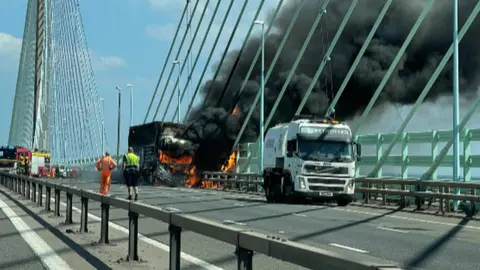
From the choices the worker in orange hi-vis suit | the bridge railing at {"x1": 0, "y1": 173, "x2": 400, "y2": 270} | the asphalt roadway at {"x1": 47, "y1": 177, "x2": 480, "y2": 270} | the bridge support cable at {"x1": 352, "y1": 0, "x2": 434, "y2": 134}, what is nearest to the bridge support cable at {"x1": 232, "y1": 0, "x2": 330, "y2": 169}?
the bridge support cable at {"x1": 352, "y1": 0, "x2": 434, "y2": 134}

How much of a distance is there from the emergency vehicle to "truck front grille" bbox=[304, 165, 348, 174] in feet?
141

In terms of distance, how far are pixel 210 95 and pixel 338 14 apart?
10.9m

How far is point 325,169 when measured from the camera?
2295 cm

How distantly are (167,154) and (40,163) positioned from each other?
1097 inches

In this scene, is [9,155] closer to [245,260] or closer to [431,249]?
[431,249]

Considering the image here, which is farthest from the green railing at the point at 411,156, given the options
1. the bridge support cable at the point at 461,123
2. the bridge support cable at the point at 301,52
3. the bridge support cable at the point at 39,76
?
the bridge support cable at the point at 39,76

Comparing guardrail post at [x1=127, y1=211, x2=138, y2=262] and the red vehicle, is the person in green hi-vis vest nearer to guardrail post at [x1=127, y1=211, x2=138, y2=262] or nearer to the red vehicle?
guardrail post at [x1=127, y1=211, x2=138, y2=262]

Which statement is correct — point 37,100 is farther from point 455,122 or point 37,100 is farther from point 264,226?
point 264,226

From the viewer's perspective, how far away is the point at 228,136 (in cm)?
4256

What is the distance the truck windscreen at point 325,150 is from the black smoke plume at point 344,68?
47.8ft

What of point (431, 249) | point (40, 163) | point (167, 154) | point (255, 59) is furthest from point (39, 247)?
point (40, 163)

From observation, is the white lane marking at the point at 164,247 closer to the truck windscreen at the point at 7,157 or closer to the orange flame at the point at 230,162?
the orange flame at the point at 230,162

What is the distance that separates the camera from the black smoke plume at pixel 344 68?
121 feet

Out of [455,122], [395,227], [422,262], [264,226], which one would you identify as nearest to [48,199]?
[264,226]
